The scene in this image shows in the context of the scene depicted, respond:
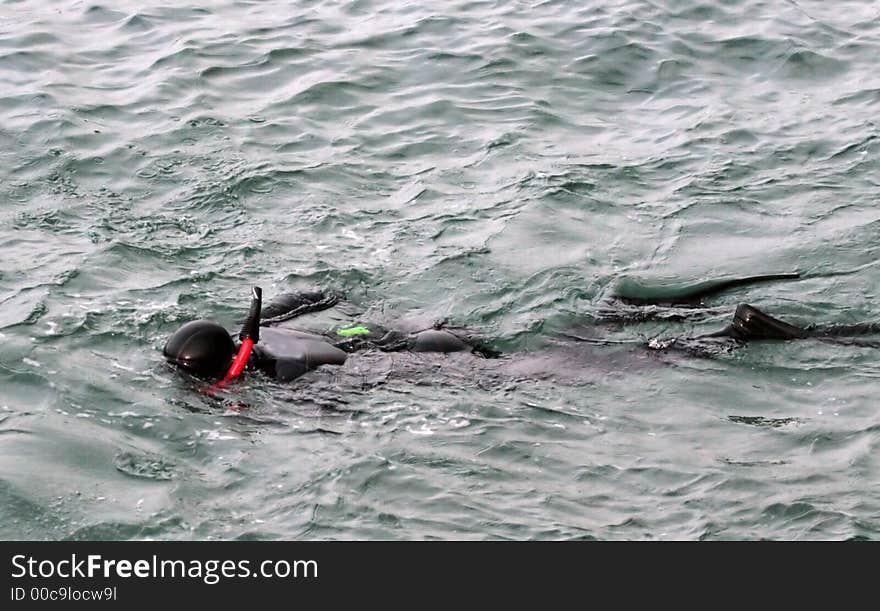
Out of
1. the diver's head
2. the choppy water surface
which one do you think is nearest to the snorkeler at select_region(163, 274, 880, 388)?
the diver's head

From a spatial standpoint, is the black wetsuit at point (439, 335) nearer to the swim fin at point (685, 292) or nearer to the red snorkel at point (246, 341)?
the swim fin at point (685, 292)

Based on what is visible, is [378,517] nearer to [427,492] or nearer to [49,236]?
[427,492]

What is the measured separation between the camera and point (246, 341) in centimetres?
689

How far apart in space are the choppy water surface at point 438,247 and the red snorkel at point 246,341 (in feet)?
0.44

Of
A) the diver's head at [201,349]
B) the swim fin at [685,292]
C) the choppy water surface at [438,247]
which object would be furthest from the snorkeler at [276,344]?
the swim fin at [685,292]

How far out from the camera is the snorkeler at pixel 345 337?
7.04 m

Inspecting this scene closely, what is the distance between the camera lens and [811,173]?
33.7 feet

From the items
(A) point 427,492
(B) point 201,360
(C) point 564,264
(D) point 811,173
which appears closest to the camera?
(A) point 427,492

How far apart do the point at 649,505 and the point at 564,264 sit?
318 centimetres

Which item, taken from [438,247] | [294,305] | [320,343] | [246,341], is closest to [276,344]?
[320,343]

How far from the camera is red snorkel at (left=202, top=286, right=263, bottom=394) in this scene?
6.77 meters

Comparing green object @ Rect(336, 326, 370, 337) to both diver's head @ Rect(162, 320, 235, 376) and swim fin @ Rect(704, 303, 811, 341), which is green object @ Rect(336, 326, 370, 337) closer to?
diver's head @ Rect(162, 320, 235, 376)

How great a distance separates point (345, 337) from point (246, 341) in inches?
36.4

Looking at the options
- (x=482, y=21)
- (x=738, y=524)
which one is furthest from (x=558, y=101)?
(x=738, y=524)
